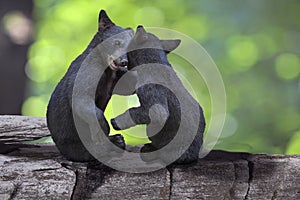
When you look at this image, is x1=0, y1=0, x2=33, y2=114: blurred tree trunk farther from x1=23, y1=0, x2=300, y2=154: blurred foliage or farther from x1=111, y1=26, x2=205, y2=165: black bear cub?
x1=111, y1=26, x2=205, y2=165: black bear cub

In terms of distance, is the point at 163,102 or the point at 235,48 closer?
the point at 163,102

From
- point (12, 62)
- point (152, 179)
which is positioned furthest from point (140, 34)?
point (12, 62)

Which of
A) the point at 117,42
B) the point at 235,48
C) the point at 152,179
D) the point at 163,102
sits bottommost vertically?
the point at 152,179

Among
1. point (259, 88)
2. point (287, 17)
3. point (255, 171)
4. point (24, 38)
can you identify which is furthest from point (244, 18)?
point (255, 171)

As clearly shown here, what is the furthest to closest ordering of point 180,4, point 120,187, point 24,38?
point 180,4 → point 24,38 → point 120,187

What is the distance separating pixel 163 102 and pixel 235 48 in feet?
4.22

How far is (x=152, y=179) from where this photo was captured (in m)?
1.03

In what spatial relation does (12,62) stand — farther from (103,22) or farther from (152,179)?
(152,179)

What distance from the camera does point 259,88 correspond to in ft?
7.24

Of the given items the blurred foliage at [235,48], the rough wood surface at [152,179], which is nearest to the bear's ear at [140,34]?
the rough wood surface at [152,179]

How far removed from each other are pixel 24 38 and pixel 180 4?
737mm

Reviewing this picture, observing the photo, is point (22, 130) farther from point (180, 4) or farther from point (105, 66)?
point (180, 4)

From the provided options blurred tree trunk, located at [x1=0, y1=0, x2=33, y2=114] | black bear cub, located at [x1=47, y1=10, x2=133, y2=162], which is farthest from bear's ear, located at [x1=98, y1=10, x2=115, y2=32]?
blurred tree trunk, located at [x1=0, y1=0, x2=33, y2=114]

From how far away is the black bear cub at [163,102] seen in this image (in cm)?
102
